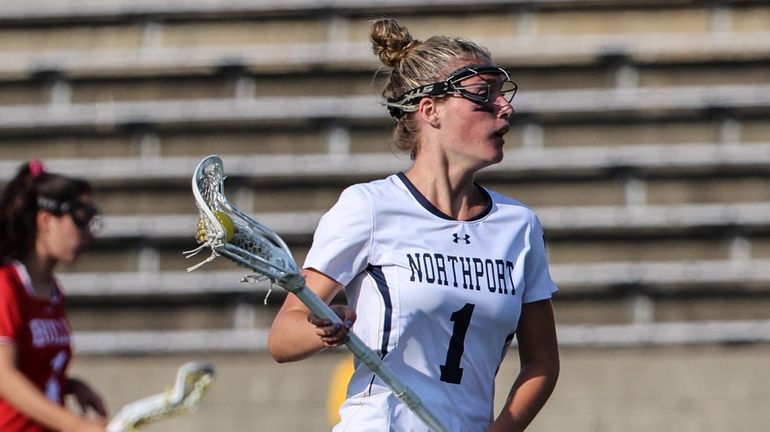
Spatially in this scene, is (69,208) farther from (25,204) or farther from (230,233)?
(230,233)

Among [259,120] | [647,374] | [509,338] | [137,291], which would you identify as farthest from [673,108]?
[509,338]

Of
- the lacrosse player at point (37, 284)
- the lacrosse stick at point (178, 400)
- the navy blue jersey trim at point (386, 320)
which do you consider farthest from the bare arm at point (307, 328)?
the lacrosse player at point (37, 284)

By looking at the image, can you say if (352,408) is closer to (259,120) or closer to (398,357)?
(398,357)

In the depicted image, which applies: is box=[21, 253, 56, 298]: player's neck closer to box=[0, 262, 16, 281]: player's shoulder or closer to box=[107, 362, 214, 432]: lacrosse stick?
box=[0, 262, 16, 281]: player's shoulder

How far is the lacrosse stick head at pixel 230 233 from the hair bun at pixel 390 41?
0.66 meters

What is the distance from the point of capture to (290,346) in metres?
2.96

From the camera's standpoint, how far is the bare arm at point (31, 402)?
13.7 ft

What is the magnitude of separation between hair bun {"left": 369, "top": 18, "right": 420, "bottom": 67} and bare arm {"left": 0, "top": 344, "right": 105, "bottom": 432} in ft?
5.12

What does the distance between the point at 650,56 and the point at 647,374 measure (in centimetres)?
225

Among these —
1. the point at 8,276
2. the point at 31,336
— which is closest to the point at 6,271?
the point at 8,276

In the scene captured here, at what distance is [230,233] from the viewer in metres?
2.66

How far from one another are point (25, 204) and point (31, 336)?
48 cm

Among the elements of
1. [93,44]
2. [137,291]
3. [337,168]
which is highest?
[93,44]

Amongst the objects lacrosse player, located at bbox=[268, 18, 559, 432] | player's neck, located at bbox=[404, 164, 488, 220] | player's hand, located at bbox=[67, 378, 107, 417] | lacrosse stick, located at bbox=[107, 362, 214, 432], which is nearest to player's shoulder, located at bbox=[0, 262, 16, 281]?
player's hand, located at bbox=[67, 378, 107, 417]
